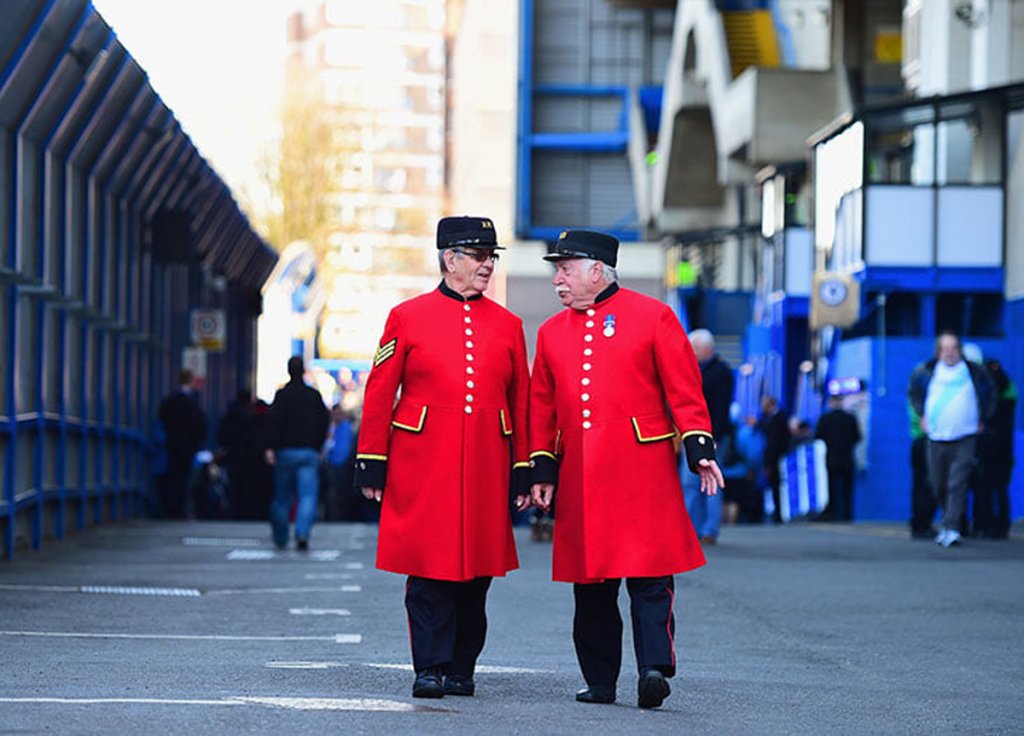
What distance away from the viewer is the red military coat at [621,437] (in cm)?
934

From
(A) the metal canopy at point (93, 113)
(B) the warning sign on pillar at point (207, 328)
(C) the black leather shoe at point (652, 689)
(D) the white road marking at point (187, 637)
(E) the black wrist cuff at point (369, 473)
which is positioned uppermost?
(A) the metal canopy at point (93, 113)

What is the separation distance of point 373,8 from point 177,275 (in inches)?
6363

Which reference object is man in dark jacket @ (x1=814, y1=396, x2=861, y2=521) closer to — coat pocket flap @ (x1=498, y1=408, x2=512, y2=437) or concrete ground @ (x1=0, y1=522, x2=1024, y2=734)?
concrete ground @ (x1=0, y1=522, x2=1024, y2=734)

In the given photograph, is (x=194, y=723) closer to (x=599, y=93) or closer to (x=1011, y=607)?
(x=1011, y=607)

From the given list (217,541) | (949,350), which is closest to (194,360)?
(217,541)

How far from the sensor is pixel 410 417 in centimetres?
973

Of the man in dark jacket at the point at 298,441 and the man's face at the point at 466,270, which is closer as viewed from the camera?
the man's face at the point at 466,270

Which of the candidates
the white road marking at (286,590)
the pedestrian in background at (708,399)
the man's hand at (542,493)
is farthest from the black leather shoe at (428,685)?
the pedestrian in background at (708,399)

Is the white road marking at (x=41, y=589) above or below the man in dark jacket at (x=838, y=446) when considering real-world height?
below

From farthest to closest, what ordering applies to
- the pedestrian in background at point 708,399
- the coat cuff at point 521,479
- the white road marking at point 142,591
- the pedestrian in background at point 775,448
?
the pedestrian in background at point 775,448 → the pedestrian in background at point 708,399 → the white road marking at point 142,591 → the coat cuff at point 521,479

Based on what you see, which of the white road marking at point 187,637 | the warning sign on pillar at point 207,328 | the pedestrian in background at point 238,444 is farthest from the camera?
the warning sign on pillar at point 207,328

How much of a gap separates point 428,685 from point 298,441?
40.3 ft

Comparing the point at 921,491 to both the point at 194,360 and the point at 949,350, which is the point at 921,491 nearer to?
the point at 949,350

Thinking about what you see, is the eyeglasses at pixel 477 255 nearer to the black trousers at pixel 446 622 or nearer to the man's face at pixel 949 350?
the black trousers at pixel 446 622
